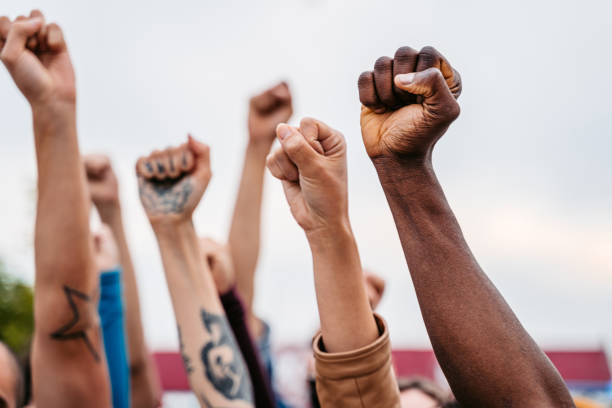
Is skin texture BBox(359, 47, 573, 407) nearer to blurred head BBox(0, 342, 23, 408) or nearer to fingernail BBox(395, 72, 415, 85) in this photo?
fingernail BBox(395, 72, 415, 85)

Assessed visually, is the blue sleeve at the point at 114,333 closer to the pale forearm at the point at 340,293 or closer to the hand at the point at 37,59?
the hand at the point at 37,59

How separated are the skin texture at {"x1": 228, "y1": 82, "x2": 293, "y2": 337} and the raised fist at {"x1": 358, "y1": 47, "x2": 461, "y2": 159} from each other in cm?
140

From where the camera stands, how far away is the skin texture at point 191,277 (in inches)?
67.7

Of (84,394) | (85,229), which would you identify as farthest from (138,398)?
(85,229)

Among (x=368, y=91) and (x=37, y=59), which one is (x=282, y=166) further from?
(x=37, y=59)

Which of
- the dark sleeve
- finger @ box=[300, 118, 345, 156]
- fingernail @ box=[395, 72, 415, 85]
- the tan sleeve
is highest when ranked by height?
fingernail @ box=[395, 72, 415, 85]

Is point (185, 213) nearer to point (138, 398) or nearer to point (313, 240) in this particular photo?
point (313, 240)

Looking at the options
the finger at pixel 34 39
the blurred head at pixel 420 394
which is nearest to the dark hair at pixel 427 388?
the blurred head at pixel 420 394

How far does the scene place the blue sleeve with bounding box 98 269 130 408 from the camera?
2.07 m

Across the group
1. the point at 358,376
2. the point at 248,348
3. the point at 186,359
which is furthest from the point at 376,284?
the point at 358,376

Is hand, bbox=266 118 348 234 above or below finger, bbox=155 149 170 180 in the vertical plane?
below

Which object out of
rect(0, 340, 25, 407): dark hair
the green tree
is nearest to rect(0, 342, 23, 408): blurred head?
rect(0, 340, 25, 407): dark hair

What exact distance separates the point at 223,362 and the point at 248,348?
1.29 feet

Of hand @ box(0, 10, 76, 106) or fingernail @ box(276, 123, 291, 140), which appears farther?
hand @ box(0, 10, 76, 106)
